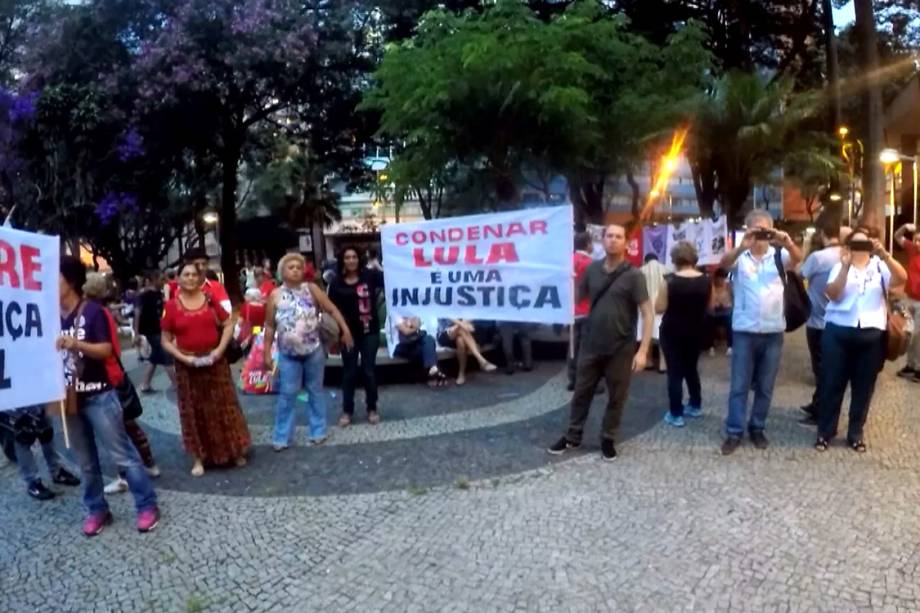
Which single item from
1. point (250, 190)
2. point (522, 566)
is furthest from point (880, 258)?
point (250, 190)

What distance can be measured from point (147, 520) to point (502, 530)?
7.26 feet

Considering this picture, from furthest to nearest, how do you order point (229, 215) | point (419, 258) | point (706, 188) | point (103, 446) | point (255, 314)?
point (229, 215) < point (706, 188) < point (255, 314) < point (419, 258) < point (103, 446)

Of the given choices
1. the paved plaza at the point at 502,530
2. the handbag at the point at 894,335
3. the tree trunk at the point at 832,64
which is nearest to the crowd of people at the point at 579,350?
the handbag at the point at 894,335

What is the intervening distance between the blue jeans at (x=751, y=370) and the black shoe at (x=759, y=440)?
0.07 m

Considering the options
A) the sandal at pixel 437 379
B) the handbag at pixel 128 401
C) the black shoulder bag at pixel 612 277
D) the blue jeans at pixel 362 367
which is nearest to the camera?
the handbag at pixel 128 401

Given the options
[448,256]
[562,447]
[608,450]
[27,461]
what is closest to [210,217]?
[448,256]

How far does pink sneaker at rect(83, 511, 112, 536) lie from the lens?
4949 millimetres

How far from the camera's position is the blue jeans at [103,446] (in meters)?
4.82

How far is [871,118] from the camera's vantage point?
14117 millimetres

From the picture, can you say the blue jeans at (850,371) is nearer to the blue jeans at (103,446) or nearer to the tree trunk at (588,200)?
the blue jeans at (103,446)

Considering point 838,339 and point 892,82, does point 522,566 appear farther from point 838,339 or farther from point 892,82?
point 892,82

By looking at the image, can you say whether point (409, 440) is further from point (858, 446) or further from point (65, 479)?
point (858, 446)

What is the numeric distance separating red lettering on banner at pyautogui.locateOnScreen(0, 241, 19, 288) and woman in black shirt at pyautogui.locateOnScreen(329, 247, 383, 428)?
3183mm

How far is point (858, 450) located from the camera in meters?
6.01
